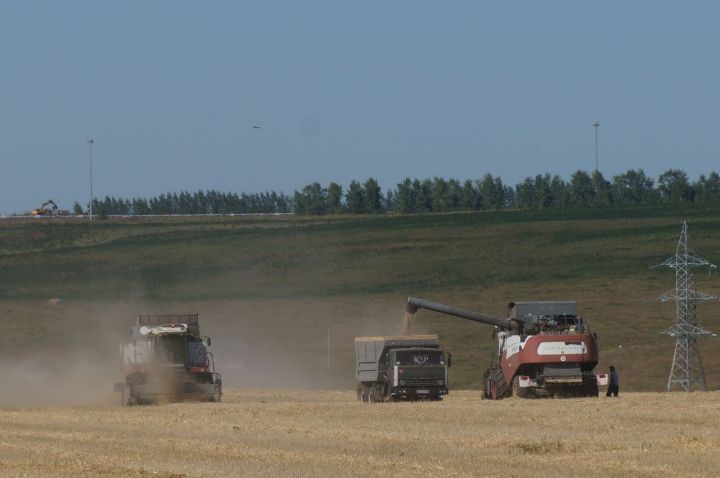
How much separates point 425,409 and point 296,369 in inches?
1619

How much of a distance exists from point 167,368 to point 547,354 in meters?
13.4

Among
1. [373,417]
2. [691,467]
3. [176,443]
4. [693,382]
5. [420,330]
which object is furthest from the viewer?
[420,330]

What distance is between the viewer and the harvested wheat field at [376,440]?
85.2ft

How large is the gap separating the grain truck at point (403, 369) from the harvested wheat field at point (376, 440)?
4963 mm

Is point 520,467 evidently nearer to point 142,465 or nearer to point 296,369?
point 142,465

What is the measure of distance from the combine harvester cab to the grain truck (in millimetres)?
5674

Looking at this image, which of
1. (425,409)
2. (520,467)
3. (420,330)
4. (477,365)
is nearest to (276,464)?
(520,467)

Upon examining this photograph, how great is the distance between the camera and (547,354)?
47719 mm

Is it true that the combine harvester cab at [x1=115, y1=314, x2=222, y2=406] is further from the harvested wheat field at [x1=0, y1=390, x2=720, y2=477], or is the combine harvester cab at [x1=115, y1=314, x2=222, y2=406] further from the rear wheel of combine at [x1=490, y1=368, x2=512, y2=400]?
the rear wheel of combine at [x1=490, y1=368, x2=512, y2=400]

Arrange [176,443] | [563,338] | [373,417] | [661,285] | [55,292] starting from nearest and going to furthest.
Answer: [176,443], [373,417], [563,338], [661,285], [55,292]

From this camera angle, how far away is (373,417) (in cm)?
3925

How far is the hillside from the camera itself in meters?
83.5

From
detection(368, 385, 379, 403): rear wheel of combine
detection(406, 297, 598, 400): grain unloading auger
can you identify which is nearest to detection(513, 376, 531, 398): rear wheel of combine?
detection(406, 297, 598, 400): grain unloading auger

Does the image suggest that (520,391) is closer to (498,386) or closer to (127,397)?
(498,386)
